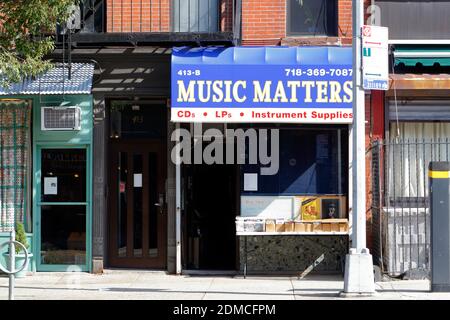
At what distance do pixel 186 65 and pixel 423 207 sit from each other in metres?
4.75

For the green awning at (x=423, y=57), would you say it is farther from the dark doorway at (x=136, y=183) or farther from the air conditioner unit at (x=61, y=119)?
the air conditioner unit at (x=61, y=119)

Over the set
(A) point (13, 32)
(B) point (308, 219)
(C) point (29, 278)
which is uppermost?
(A) point (13, 32)

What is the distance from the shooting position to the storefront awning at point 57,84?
40.6ft

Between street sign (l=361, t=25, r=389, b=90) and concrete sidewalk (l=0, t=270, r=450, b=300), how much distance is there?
3057 millimetres

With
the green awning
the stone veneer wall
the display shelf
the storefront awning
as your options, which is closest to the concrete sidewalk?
the stone veneer wall

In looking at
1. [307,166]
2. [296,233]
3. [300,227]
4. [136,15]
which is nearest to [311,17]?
[307,166]

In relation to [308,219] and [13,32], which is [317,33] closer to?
[308,219]

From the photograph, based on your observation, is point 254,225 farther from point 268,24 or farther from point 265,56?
point 268,24

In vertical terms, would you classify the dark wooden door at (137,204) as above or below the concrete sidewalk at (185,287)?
above

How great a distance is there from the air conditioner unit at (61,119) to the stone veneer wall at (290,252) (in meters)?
3.59

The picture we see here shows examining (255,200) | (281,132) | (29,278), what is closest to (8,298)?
(29,278)

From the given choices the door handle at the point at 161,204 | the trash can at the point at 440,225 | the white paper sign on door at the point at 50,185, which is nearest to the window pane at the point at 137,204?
the door handle at the point at 161,204

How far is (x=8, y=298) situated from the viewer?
972 centimetres

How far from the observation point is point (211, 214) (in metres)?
13.3
